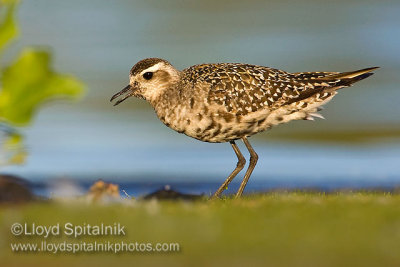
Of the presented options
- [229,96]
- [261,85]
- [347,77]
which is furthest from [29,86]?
[347,77]

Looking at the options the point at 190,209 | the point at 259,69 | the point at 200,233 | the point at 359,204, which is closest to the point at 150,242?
the point at 200,233

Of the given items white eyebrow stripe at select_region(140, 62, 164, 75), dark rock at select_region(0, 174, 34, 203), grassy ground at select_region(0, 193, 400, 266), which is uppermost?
white eyebrow stripe at select_region(140, 62, 164, 75)

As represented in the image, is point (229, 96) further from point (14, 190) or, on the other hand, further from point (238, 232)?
point (238, 232)

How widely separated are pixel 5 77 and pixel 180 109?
16.2 ft

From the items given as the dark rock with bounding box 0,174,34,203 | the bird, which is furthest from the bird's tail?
the dark rock with bounding box 0,174,34,203

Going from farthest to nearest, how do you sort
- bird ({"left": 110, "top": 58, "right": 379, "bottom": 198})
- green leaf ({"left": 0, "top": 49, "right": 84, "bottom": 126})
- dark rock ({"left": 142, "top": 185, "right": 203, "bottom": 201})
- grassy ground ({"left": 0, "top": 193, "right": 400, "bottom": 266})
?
bird ({"left": 110, "top": 58, "right": 379, "bottom": 198}) → dark rock ({"left": 142, "top": 185, "right": 203, "bottom": 201}) → green leaf ({"left": 0, "top": 49, "right": 84, "bottom": 126}) → grassy ground ({"left": 0, "top": 193, "right": 400, "bottom": 266})

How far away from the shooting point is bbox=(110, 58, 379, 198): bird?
532 inches

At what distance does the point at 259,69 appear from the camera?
569 inches

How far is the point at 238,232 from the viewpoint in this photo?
8.98m

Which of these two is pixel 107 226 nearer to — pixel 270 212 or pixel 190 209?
pixel 190 209

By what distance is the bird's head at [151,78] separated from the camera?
46.4 ft

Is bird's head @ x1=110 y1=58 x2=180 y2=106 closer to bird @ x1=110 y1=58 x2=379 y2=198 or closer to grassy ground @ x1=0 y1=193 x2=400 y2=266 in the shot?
bird @ x1=110 y1=58 x2=379 y2=198

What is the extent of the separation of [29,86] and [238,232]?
2749mm

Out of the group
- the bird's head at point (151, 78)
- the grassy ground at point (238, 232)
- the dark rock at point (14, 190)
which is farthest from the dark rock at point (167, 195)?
the bird's head at point (151, 78)
